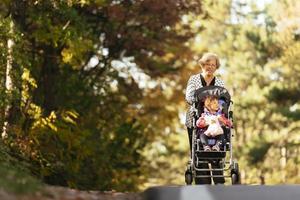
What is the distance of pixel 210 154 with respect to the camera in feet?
31.2

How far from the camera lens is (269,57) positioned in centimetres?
4078

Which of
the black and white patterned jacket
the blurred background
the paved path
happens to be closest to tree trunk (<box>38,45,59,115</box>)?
the blurred background

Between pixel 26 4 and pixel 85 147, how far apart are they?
362 cm

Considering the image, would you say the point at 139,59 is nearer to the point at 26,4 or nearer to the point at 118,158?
the point at 118,158

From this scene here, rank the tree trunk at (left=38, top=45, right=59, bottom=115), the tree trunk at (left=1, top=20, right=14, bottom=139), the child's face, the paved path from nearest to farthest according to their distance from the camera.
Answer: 1. the paved path
2. the child's face
3. the tree trunk at (left=1, top=20, right=14, bottom=139)
4. the tree trunk at (left=38, top=45, right=59, bottom=115)

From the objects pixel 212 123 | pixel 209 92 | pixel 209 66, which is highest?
pixel 209 66

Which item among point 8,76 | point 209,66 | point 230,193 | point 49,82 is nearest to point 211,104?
point 209,66

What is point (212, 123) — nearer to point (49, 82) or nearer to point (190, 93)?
point (190, 93)

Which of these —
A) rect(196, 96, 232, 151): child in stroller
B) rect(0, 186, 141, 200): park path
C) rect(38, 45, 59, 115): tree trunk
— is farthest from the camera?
rect(38, 45, 59, 115): tree trunk

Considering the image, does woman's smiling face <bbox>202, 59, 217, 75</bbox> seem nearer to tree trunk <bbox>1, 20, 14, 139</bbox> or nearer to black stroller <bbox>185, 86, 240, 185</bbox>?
black stroller <bbox>185, 86, 240, 185</bbox>

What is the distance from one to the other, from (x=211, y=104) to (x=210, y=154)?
63 centimetres

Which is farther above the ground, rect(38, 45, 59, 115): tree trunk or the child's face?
rect(38, 45, 59, 115): tree trunk

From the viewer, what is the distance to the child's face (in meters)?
9.48

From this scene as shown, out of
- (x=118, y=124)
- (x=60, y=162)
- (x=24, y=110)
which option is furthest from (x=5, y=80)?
(x=118, y=124)
